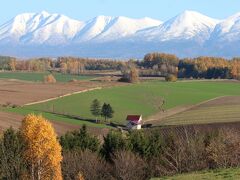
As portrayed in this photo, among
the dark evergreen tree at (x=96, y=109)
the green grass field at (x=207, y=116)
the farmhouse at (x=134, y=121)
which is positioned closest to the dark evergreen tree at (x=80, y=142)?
the green grass field at (x=207, y=116)

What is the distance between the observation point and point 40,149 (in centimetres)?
3372

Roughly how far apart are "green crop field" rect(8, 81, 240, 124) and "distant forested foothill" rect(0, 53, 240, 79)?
34563mm

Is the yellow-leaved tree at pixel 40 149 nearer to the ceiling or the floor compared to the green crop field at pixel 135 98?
nearer to the ceiling

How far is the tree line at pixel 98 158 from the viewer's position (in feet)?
100.0

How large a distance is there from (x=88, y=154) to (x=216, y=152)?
840 centimetres

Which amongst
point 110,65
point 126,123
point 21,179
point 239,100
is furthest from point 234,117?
point 110,65

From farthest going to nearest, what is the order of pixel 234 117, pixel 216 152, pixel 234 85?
pixel 234 85 < pixel 234 117 < pixel 216 152

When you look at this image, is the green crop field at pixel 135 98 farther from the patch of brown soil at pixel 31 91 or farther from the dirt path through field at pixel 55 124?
the dirt path through field at pixel 55 124

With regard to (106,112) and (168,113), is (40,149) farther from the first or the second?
(168,113)

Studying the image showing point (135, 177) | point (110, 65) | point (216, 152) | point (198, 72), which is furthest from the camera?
point (110, 65)

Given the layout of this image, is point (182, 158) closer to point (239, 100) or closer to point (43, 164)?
point (43, 164)

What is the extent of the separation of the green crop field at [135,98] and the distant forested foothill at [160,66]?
34563 millimetres

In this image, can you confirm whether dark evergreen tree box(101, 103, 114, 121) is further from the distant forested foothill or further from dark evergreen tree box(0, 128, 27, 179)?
the distant forested foothill

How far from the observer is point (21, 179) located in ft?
102
